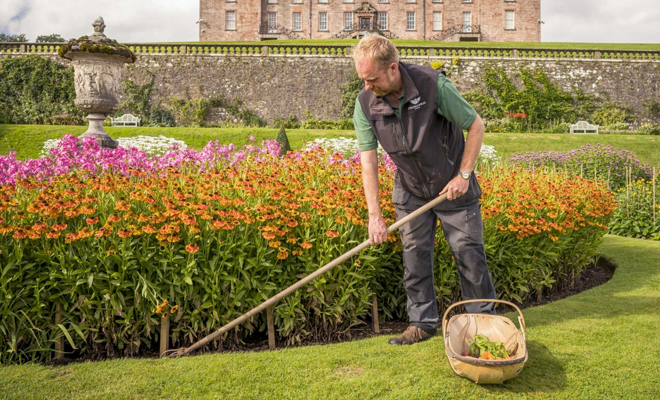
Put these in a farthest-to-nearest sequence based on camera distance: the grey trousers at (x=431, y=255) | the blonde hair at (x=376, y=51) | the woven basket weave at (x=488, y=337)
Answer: the grey trousers at (x=431, y=255), the blonde hair at (x=376, y=51), the woven basket weave at (x=488, y=337)

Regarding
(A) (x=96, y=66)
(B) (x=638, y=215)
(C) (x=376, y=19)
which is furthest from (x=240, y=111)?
(B) (x=638, y=215)

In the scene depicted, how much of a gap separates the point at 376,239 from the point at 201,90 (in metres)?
25.7

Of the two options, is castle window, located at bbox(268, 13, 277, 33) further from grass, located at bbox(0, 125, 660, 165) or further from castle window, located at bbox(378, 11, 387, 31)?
grass, located at bbox(0, 125, 660, 165)

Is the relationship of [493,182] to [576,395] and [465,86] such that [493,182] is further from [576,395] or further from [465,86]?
[465,86]

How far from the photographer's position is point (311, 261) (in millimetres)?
3818

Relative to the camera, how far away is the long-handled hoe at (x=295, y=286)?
331 centimetres

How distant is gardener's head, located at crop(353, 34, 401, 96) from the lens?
3.00m

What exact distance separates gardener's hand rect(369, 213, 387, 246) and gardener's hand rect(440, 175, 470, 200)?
1.60 feet

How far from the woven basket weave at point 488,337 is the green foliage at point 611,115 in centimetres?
2718

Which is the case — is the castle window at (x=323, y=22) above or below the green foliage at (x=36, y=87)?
above

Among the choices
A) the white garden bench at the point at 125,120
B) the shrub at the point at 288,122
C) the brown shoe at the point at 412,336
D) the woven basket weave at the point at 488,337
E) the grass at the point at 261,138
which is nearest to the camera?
the woven basket weave at the point at 488,337

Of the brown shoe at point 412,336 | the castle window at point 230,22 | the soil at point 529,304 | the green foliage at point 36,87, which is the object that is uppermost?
the castle window at point 230,22

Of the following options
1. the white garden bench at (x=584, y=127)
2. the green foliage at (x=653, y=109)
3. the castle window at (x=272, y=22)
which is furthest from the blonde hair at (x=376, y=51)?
the castle window at (x=272, y=22)

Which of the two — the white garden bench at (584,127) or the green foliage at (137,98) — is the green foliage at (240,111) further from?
the white garden bench at (584,127)
